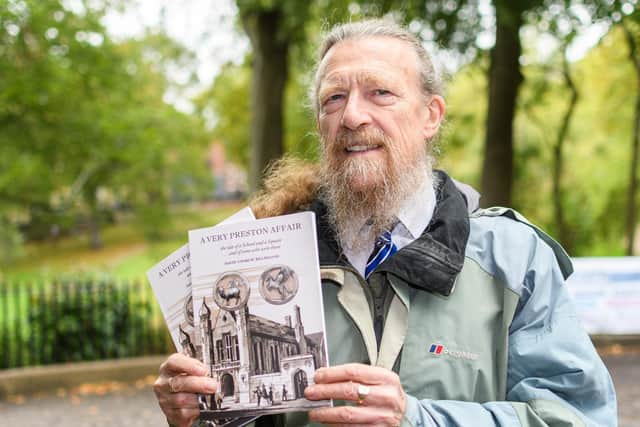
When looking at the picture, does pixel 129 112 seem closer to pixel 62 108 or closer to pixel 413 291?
pixel 62 108

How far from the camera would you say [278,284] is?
172cm

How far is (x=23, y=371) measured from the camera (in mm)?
8625

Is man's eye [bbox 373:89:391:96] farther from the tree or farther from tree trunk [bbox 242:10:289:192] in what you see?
tree trunk [bbox 242:10:289:192]

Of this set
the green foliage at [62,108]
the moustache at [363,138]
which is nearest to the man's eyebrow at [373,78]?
the moustache at [363,138]

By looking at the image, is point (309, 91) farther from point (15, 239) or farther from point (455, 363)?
point (15, 239)

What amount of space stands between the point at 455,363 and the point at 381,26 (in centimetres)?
104

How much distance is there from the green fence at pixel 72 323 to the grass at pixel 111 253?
59 cm

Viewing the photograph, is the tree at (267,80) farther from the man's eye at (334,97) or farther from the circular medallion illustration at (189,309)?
the circular medallion illustration at (189,309)

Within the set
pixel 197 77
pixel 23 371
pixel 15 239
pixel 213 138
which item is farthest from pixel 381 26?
pixel 213 138

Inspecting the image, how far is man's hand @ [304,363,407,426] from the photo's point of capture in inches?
61.9

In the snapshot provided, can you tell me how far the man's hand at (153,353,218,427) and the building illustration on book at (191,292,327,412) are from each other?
0.11 ft

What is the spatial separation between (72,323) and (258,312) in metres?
8.01

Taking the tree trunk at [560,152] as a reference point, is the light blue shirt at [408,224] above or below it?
below

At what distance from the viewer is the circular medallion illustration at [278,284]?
171 cm
